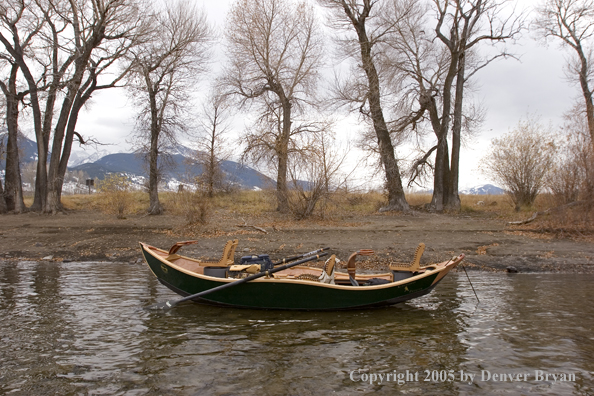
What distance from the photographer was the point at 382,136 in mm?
24453

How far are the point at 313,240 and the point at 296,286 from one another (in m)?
7.71

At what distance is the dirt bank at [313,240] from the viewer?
13109 mm

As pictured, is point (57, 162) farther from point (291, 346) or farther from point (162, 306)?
point (291, 346)

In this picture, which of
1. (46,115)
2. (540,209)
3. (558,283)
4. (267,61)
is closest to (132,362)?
(558,283)

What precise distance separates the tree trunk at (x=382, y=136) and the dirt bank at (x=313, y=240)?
3.82 m

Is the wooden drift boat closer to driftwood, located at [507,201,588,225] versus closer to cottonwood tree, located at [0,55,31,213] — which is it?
driftwood, located at [507,201,588,225]

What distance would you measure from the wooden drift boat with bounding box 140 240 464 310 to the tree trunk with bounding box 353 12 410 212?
16.1 m

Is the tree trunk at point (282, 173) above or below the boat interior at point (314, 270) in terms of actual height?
above

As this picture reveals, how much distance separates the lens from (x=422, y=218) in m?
21.4

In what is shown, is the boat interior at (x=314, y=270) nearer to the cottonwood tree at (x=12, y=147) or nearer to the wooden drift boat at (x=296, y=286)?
the wooden drift boat at (x=296, y=286)

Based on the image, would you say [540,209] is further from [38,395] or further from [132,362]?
[38,395]

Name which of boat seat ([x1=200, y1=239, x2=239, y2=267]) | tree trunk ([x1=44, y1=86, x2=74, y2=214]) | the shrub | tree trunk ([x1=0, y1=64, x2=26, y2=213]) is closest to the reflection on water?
boat seat ([x1=200, y1=239, x2=239, y2=267])

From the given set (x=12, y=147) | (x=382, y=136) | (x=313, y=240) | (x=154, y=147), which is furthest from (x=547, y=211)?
(x=12, y=147)

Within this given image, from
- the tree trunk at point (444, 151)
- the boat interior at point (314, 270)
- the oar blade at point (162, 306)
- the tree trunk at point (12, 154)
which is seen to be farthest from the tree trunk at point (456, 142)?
the tree trunk at point (12, 154)
